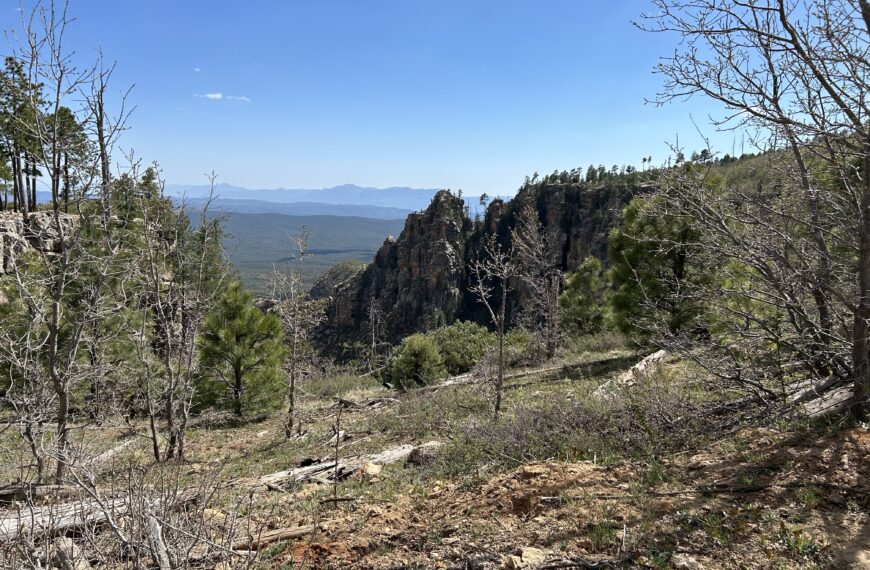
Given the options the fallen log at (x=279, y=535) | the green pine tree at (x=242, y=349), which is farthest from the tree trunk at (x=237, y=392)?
the fallen log at (x=279, y=535)

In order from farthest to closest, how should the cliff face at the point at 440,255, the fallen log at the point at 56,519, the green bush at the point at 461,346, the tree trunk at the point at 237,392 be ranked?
the cliff face at the point at 440,255 → the green bush at the point at 461,346 → the tree trunk at the point at 237,392 → the fallen log at the point at 56,519

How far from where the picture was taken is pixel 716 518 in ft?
12.6

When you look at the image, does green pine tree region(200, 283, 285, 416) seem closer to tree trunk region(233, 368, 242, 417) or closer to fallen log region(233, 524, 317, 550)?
tree trunk region(233, 368, 242, 417)

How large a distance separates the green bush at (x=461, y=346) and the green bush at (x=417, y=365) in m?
3.14

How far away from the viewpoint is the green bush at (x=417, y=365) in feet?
66.1

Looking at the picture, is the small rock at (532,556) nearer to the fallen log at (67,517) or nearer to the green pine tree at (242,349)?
the fallen log at (67,517)

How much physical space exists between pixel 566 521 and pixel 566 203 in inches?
3732

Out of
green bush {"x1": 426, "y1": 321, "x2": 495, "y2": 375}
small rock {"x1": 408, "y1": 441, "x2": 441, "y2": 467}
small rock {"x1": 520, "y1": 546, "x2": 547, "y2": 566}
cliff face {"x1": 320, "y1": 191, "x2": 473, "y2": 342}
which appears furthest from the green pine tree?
cliff face {"x1": 320, "y1": 191, "x2": 473, "y2": 342}

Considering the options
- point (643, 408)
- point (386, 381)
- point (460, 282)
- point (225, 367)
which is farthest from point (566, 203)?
point (643, 408)

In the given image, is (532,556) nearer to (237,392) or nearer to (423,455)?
(423,455)

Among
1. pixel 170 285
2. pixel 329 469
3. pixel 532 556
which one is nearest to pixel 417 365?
pixel 329 469

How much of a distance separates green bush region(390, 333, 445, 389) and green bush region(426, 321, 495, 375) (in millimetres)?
3141

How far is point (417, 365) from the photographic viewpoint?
20.4 meters

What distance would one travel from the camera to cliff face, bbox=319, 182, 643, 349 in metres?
86.5
